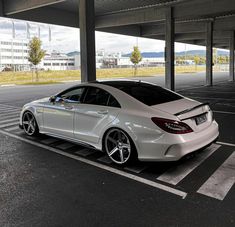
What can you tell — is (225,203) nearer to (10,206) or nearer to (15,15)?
(10,206)

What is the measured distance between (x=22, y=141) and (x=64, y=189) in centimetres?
302

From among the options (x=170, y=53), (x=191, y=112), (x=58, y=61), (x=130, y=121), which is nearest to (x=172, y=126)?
(x=191, y=112)

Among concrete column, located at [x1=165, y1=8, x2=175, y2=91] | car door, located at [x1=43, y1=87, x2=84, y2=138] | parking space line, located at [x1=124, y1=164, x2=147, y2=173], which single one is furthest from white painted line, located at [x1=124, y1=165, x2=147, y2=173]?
concrete column, located at [x1=165, y1=8, x2=175, y2=91]

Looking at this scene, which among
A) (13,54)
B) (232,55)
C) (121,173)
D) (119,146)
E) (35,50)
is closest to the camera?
(121,173)

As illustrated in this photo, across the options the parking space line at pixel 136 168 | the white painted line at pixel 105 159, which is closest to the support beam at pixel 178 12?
the white painted line at pixel 105 159

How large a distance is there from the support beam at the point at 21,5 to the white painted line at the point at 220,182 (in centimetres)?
1219

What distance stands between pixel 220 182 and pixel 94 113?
2.46 metres

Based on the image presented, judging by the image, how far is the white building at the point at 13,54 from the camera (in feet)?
298

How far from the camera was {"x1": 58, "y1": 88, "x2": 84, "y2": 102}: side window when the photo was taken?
597 centimetres

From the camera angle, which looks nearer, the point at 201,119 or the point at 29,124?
the point at 201,119

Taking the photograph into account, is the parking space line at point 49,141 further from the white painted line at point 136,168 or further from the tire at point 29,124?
the white painted line at point 136,168

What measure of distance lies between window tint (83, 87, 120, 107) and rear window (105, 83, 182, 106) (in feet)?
0.92

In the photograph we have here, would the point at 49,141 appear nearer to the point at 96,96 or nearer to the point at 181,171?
the point at 96,96

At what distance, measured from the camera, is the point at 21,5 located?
16.2 metres
